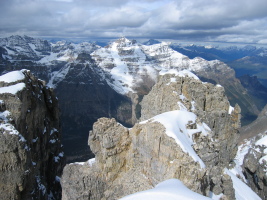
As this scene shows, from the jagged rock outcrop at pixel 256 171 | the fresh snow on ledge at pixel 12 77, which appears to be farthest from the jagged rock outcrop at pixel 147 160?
the jagged rock outcrop at pixel 256 171

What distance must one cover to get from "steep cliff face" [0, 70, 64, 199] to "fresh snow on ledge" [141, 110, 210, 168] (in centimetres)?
1680

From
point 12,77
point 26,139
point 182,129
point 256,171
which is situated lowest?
point 256,171

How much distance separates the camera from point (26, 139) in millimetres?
36625

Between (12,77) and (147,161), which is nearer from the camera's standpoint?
(147,161)

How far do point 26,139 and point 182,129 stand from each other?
23266mm

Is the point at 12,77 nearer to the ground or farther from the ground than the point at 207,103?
farther from the ground

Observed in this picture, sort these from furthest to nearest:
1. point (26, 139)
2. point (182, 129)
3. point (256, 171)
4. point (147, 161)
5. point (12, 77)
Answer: point (256, 171), point (26, 139), point (12, 77), point (182, 129), point (147, 161)

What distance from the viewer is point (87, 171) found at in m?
30.3

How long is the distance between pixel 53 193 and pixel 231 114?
136 ft

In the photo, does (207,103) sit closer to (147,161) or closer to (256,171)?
(256,171)

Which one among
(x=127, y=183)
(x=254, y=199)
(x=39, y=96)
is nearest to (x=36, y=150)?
(x=39, y=96)

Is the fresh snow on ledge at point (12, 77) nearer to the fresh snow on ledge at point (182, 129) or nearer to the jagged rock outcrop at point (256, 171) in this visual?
the fresh snow on ledge at point (182, 129)

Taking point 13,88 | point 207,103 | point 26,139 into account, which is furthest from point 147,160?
point 207,103

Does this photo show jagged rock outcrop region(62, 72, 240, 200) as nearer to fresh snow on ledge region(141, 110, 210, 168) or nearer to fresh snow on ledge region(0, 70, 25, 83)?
fresh snow on ledge region(141, 110, 210, 168)
